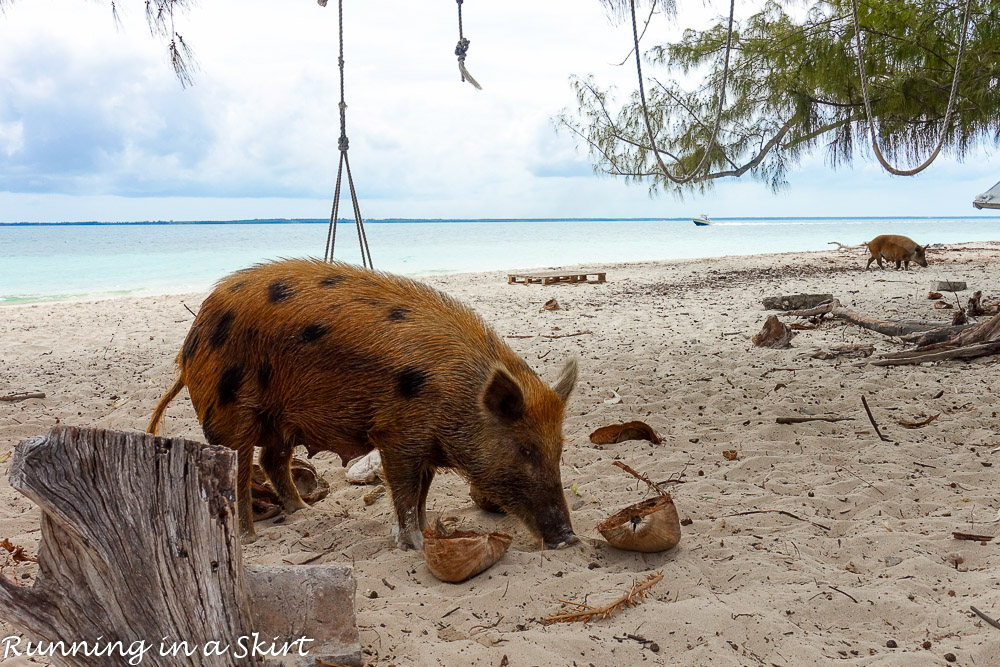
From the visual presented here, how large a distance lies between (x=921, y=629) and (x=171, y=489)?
2.62 metres

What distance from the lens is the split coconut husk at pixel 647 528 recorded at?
3285mm

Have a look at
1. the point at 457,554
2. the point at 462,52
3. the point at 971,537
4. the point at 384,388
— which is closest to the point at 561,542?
the point at 457,554

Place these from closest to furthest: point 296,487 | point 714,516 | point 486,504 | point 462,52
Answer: point 714,516 < point 486,504 < point 296,487 < point 462,52

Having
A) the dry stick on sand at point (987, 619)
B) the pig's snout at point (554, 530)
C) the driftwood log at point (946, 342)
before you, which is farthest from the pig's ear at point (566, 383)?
the driftwood log at point (946, 342)

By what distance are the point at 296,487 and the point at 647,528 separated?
90.4 inches

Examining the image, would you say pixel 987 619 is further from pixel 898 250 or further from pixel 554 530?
pixel 898 250

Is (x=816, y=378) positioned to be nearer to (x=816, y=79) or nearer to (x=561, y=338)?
(x=561, y=338)

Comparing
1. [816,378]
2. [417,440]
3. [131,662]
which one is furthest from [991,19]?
[131,662]

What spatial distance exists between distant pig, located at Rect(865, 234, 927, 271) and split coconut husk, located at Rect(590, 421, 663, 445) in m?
12.6

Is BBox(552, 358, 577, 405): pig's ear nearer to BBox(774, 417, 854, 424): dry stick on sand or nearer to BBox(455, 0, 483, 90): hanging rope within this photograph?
BBox(774, 417, 854, 424): dry stick on sand

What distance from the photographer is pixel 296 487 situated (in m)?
4.53

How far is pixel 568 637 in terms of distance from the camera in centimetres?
267

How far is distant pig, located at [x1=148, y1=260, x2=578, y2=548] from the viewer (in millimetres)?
3391

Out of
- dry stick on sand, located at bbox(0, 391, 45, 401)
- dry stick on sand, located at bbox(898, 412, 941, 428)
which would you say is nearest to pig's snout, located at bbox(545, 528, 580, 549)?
dry stick on sand, located at bbox(898, 412, 941, 428)
